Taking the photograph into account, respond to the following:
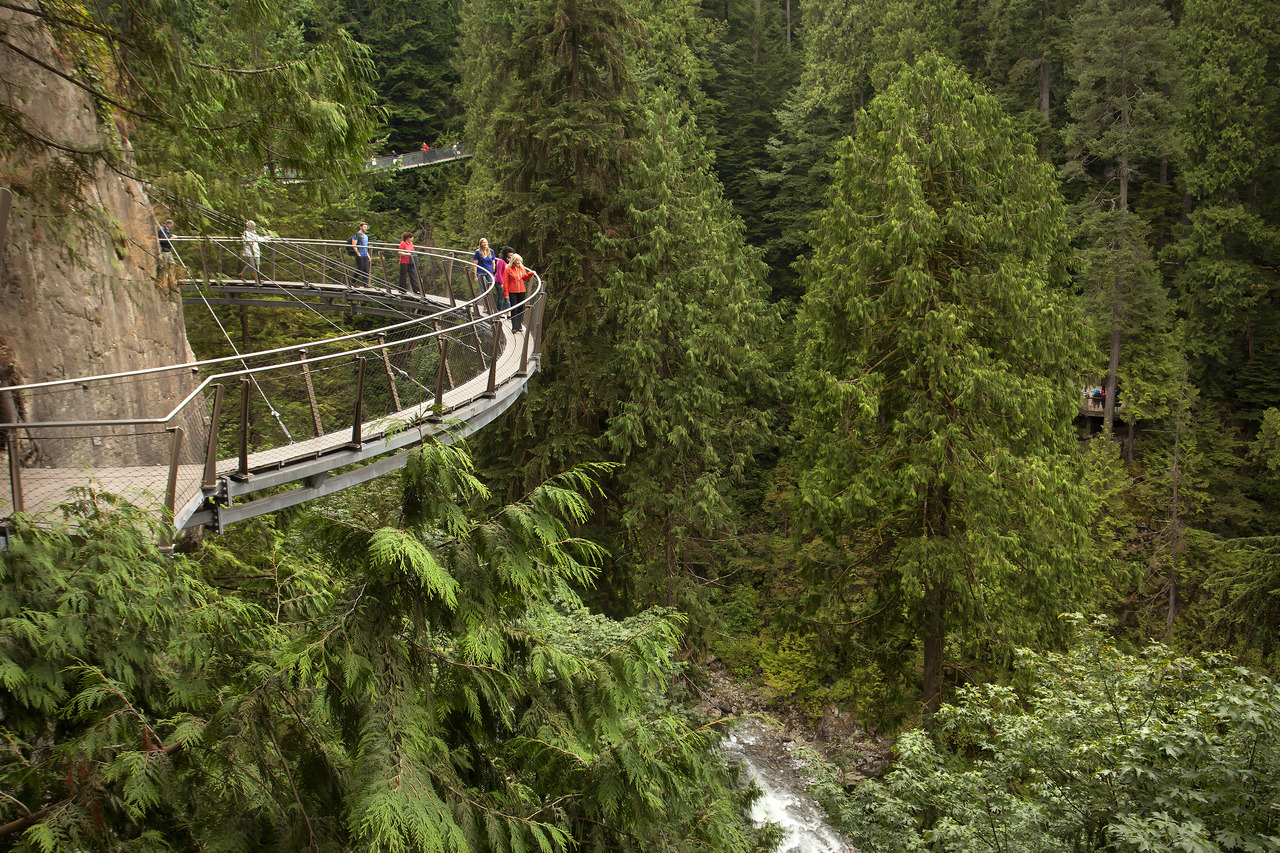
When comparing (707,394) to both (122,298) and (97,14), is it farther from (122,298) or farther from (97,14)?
(97,14)

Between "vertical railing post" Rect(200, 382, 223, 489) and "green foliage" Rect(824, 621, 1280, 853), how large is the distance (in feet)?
20.0

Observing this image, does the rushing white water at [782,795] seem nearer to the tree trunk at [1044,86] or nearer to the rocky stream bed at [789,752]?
the rocky stream bed at [789,752]

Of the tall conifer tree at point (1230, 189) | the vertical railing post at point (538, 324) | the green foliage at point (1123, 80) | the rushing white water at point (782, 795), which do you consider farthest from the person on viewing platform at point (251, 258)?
the tall conifer tree at point (1230, 189)

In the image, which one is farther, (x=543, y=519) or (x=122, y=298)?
(x=122, y=298)

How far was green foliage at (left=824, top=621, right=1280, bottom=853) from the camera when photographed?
15.1 feet

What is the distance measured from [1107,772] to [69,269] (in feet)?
27.8

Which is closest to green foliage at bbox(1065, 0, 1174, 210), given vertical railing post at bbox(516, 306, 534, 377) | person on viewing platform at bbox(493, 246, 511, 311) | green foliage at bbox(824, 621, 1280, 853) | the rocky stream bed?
the rocky stream bed

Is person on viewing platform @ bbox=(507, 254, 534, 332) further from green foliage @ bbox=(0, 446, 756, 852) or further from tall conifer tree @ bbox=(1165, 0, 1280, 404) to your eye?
tall conifer tree @ bbox=(1165, 0, 1280, 404)

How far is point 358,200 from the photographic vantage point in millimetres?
28172

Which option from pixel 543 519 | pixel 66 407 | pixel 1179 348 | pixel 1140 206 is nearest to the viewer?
pixel 543 519

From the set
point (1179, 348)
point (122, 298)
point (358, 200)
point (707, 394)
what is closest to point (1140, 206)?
point (1179, 348)

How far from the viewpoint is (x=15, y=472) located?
15.1ft

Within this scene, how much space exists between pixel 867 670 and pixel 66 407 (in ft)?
39.3

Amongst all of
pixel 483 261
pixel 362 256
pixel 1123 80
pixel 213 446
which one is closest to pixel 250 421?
pixel 213 446
